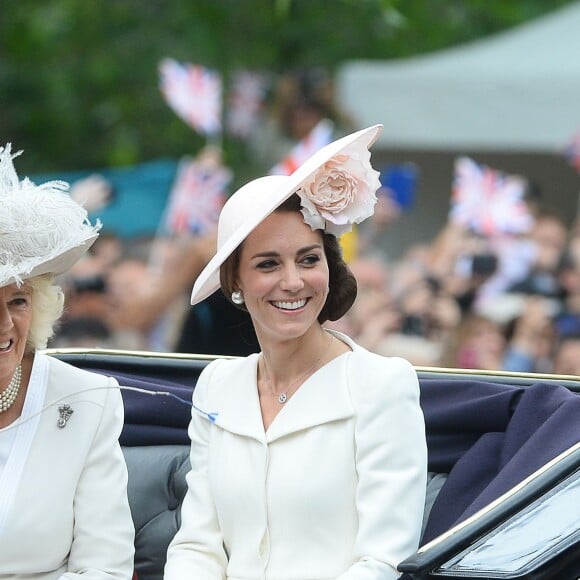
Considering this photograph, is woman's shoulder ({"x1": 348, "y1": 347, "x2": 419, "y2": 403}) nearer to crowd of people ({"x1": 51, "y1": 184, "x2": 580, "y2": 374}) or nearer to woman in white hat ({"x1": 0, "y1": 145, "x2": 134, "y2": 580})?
woman in white hat ({"x1": 0, "y1": 145, "x2": 134, "y2": 580})

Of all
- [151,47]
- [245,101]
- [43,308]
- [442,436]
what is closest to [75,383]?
[43,308]

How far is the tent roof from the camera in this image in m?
9.50

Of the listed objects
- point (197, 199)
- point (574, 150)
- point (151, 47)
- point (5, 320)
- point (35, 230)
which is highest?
point (151, 47)

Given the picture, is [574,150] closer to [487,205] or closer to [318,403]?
[487,205]

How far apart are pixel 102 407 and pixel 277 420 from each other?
424 millimetres

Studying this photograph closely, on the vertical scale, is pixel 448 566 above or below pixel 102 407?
below

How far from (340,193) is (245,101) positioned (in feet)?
29.0

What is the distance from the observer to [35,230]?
3477 millimetres

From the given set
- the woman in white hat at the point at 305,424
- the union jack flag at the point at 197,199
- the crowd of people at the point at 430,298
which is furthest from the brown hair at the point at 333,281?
the union jack flag at the point at 197,199

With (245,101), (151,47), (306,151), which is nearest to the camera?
(306,151)

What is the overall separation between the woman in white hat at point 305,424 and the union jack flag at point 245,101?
8.52 m

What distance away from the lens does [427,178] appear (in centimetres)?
1038

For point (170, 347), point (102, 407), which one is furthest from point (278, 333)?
point (170, 347)

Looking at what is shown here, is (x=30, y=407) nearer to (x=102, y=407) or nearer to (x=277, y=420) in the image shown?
(x=102, y=407)
